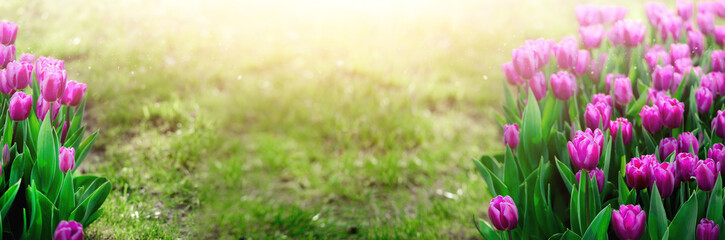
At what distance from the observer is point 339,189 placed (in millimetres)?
4137

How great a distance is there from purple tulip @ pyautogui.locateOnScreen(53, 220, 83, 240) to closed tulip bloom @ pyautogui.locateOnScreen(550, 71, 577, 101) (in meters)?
1.98

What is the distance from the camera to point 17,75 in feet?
7.82

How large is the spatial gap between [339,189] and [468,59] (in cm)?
243

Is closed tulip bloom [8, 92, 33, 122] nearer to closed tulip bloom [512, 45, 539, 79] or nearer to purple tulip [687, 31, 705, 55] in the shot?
closed tulip bloom [512, 45, 539, 79]

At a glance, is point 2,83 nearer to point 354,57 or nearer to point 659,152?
point 659,152

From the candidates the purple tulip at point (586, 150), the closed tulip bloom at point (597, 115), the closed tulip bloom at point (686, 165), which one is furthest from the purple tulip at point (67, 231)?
the closed tulip bloom at point (686, 165)

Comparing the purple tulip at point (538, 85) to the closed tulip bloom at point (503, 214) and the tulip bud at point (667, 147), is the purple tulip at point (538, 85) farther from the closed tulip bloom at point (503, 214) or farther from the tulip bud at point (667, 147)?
the closed tulip bloom at point (503, 214)

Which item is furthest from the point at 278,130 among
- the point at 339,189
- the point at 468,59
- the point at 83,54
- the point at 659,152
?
the point at 659,152

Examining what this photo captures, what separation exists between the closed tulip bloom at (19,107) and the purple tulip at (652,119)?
2.42 metres

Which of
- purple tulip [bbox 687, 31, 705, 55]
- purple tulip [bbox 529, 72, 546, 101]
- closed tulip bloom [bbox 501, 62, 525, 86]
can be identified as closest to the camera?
purple tulip [bbox 529, 72, 546, 101]

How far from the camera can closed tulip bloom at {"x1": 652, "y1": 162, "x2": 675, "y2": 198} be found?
203 centimetres

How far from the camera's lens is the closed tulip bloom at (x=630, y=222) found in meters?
1.95

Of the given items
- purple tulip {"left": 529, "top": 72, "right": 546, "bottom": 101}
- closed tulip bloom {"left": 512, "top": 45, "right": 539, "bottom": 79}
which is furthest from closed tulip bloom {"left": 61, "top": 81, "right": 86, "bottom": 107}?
purple tulip {"left": 529, "top": 72, "right": 546, "bottom": 101}

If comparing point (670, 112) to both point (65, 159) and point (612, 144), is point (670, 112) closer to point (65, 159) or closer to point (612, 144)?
point (612, 144)
